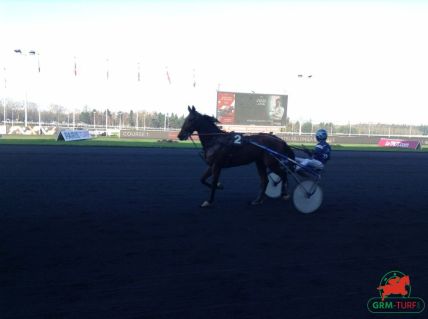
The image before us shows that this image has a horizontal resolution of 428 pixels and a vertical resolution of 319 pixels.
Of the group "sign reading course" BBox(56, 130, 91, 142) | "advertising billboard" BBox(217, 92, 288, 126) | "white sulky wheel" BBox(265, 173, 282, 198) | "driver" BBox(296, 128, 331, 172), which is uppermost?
"advertising billboard" BBox(217, 92, 288, 126)

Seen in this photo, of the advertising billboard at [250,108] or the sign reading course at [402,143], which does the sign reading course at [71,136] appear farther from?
the sign reading course at [402,143]

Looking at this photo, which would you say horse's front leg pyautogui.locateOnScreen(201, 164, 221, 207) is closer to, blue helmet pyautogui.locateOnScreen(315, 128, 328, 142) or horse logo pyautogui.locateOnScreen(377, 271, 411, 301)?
blue helmet pyautogui.locateOnScreen(315, 128, 328, 142)

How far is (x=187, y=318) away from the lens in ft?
9.12

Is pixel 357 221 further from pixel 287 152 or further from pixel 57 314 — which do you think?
pixel 57 314

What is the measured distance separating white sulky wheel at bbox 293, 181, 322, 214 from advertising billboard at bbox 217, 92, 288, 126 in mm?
28018

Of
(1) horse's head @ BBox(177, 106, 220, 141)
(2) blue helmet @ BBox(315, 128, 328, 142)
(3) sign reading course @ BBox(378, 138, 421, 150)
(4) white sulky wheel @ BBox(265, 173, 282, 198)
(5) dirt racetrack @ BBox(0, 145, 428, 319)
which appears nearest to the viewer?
(5) dirt racetrack @ BBox(0, 145, 428, 319)

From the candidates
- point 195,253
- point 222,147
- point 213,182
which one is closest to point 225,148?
point 222,147

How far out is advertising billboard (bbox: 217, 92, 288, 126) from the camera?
113 ft

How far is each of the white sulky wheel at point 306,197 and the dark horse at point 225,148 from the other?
72cm

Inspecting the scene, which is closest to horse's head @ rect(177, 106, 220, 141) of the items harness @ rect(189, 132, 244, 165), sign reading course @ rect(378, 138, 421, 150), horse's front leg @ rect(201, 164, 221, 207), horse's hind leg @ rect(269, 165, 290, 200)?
harness @ rect(189, 132, 244, 165)

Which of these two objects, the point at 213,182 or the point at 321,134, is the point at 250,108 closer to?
the point at 321,134

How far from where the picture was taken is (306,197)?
6.45 meters

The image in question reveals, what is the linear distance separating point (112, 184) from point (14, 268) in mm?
5192

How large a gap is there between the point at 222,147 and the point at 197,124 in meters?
0.66
